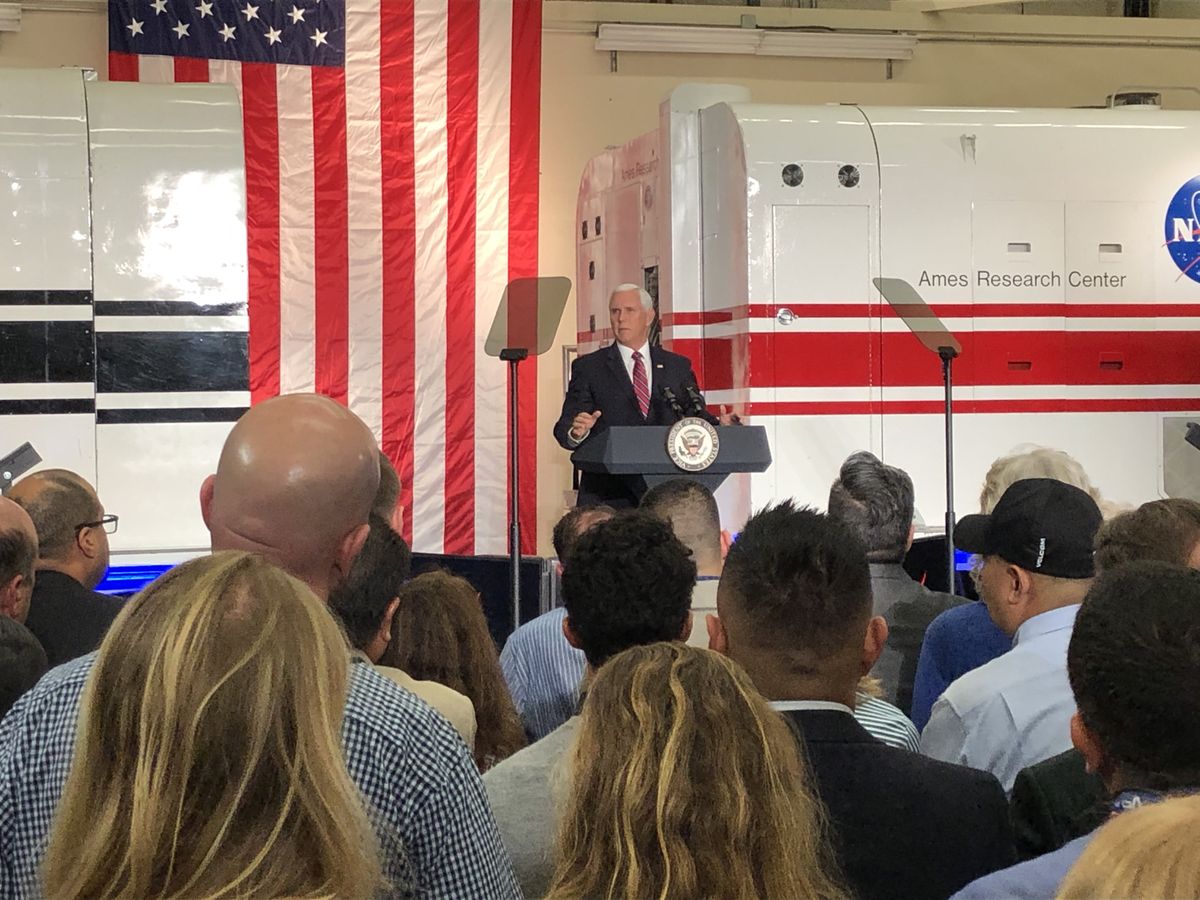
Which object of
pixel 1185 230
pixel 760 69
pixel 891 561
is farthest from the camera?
pixel 760 69

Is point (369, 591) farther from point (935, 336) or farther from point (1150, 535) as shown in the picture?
point (935, 336)

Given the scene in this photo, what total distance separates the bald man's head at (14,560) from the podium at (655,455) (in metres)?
3.13

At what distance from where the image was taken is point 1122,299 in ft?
27.9

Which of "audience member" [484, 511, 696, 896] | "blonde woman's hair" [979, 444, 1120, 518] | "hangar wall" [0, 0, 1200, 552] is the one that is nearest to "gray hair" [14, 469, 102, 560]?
"audience member" [484, 511, 696, 896]

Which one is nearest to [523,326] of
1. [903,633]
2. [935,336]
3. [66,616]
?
[935,336]

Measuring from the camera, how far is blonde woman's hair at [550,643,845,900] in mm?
1710

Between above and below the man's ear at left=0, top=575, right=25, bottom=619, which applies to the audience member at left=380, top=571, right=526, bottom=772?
below

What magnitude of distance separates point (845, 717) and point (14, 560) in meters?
1.84

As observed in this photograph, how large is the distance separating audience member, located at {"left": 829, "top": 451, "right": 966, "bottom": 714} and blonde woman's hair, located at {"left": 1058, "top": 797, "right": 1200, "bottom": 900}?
278 cm

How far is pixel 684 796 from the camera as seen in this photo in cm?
171

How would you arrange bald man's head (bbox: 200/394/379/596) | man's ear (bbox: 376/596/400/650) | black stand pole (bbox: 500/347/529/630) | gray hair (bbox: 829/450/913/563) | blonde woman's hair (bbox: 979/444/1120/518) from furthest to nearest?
black stand pole (bbox: 500/347/529/630) → blonde woman's hair (bbox: 979/444/1120/518) → gray hair (bbox: 829/450/913/563) → man's ear (bbox: 376/596/400/650) → bald man's head (bbox: 200/394/379/596)

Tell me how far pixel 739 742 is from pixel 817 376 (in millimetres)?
6407

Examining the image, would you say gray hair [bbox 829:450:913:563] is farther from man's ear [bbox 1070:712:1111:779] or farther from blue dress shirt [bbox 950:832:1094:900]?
blue dress shirt [bbox 950:832:1094:900]

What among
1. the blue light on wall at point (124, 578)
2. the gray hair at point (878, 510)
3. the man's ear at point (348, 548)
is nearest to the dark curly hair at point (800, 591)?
the man's ear at point (348, 548)
